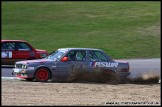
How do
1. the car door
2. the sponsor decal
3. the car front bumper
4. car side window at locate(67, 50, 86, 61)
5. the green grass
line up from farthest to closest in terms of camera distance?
the green grass → car side window at locate(67, 50, 86, 61) → the sponsor decal → the car door → the car front bumper

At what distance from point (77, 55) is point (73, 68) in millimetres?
688

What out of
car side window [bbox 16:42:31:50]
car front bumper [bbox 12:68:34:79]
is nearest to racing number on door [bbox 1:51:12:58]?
car side window [bbox 16:42:31:50]

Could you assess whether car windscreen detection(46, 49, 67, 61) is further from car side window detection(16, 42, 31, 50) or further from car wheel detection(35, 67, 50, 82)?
car side window detection(16, 42, 31, 50)

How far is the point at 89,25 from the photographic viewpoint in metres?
49.2

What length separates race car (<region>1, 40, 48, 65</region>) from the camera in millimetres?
24622

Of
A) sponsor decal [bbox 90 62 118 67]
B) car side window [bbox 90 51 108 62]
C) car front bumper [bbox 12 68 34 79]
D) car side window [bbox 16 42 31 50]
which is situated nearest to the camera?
car front bumper [bbox 12 68 34 79]

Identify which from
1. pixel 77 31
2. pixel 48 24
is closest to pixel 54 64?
pixel 77 31

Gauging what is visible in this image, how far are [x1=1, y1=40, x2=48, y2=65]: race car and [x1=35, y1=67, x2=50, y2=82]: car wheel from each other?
265 inches

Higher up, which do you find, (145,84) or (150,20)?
(150,20)

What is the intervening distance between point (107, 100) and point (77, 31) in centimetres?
3359

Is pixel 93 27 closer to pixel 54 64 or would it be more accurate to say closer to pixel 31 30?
pixel 31 30

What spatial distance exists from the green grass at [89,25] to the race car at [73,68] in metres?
15.7

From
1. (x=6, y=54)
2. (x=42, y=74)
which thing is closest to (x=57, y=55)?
(x=42, y=74)

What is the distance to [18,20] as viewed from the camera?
171ft
